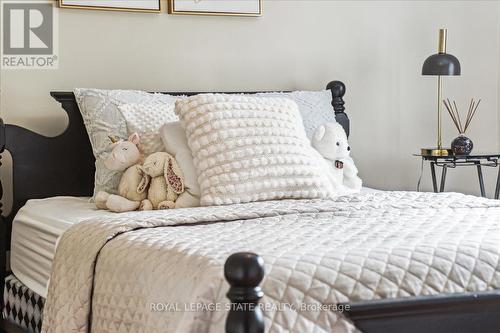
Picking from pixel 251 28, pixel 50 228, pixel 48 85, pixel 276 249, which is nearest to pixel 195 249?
pixel 276 249

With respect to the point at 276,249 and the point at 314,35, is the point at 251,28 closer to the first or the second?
the point at 314,35

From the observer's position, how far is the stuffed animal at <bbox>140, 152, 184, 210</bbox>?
2926 mm

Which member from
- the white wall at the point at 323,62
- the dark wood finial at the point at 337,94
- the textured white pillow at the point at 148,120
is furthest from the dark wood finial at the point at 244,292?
the dark wood finial at the point at 337,94

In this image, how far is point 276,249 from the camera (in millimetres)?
1969

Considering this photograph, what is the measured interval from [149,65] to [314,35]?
0.80 meters

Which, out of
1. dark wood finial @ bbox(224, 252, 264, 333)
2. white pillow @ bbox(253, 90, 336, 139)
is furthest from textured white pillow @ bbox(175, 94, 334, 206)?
dark wood finial @ bbox(224, 252, 264, 333)

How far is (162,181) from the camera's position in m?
2.95

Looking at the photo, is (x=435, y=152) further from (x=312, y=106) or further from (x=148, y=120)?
(x=148, y=120)

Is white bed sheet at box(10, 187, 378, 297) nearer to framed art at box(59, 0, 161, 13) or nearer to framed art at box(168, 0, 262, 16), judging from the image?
framed art at box(59, 0, 161, 13)

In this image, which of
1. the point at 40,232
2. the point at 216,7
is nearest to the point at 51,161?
the point at 40,232

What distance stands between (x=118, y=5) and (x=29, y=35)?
0.37m

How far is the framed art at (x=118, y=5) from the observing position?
11.3ft

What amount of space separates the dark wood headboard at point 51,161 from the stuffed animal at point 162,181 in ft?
1.62

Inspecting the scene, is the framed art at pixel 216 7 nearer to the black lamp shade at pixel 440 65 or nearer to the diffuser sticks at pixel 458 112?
the black lamp shade at pixel 440 65
